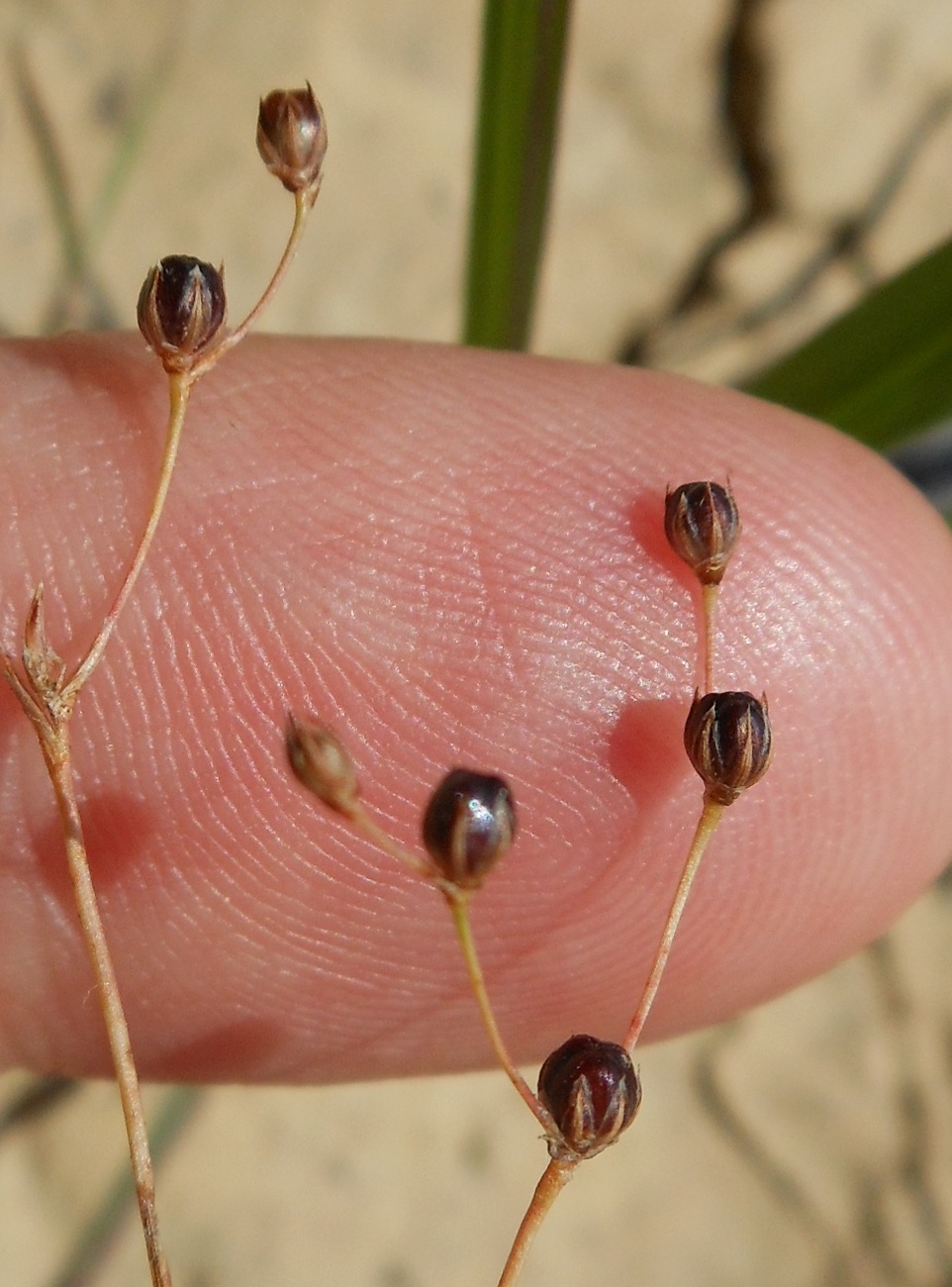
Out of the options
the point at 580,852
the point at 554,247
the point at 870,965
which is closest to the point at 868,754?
the point at 580,852

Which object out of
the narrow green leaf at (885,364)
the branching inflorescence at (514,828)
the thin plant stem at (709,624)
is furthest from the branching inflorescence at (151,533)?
the narrow green leaf at (885,364)

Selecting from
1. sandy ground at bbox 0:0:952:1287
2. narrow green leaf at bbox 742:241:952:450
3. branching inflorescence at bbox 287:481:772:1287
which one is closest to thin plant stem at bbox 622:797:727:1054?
branching inflorescence at bbox 287:481:772:1287

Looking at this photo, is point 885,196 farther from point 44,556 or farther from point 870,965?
point 44,556

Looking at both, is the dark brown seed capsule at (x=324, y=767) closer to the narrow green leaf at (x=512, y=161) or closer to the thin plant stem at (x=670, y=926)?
the thin plant stem at (x=670, y=926)

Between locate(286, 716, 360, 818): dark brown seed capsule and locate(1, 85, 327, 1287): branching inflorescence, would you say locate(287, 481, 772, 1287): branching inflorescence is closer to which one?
locate(286, 716, 360, 818): dark brown seed capsule

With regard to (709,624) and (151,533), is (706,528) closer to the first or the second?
(709,624)

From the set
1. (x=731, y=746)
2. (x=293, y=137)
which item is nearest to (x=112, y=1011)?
(x=731, y=746)
